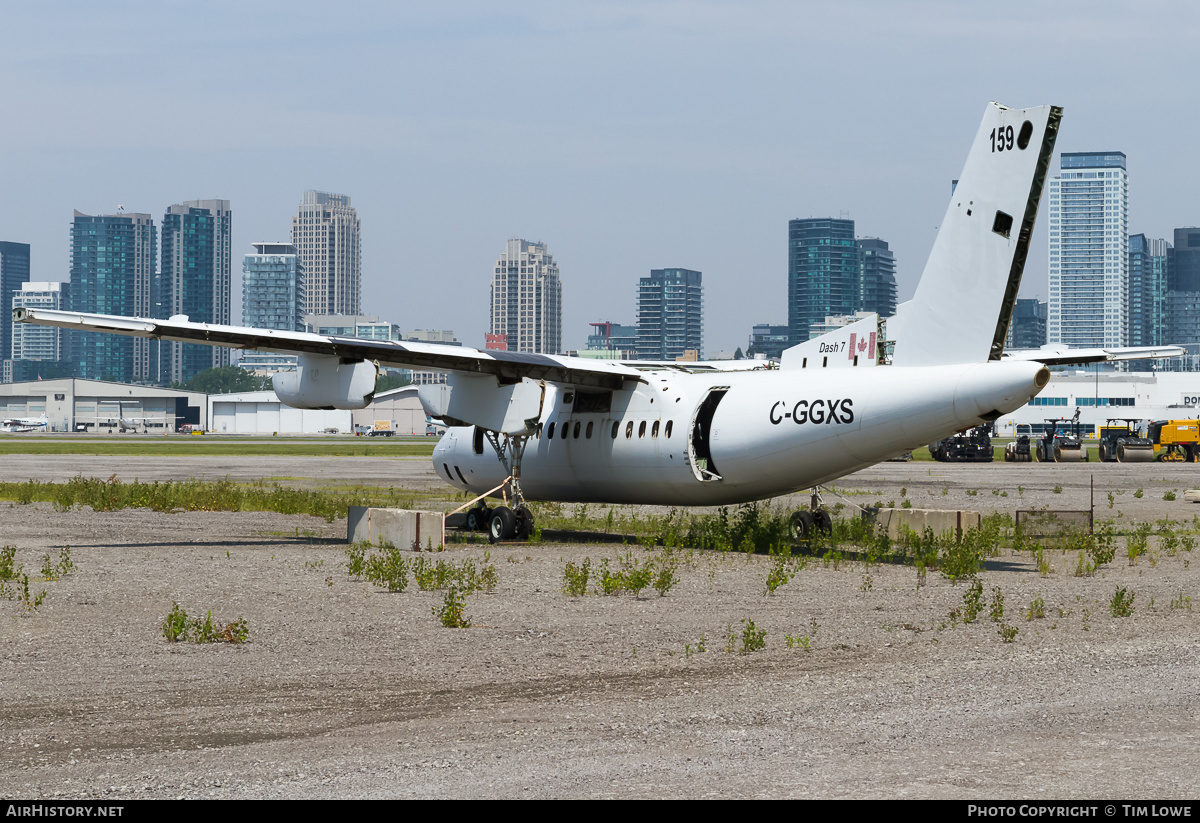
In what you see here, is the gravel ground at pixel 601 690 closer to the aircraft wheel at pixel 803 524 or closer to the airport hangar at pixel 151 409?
the aircraft wheel at pixel 803 524

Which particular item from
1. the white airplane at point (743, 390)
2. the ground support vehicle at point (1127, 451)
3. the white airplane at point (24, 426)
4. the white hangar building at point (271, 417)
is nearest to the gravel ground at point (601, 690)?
the white airplane at point (743, 390)

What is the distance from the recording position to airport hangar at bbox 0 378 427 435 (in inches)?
6988

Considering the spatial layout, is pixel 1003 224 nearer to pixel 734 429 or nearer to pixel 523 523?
pixel 734 429

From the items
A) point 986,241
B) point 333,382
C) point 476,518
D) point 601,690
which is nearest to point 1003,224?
point 986,241

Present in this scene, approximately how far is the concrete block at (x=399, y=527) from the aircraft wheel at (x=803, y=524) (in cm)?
738

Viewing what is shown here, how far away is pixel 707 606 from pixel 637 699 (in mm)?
6039

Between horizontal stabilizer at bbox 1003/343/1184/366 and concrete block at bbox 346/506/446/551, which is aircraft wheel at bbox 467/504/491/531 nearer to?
concrete block at bbox 346/506/446/551

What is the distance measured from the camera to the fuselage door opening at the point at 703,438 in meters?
24.0

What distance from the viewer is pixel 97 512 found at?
3366 cm

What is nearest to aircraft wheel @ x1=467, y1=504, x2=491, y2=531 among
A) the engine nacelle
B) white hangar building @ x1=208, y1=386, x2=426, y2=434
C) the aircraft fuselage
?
the aircraft fuselage

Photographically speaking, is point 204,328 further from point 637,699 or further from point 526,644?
point 637,699

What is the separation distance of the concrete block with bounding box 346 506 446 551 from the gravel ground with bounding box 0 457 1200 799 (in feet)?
10.8
